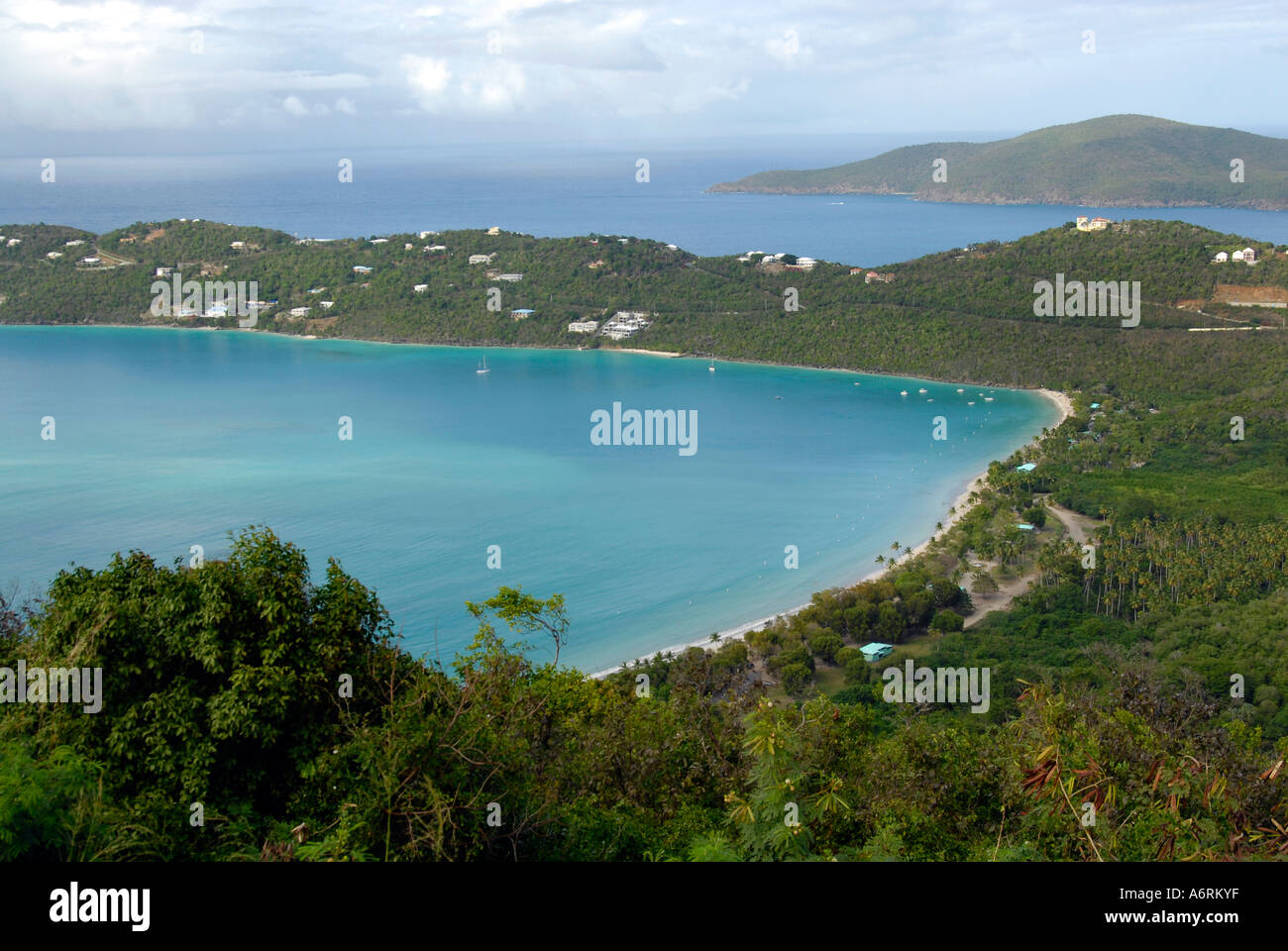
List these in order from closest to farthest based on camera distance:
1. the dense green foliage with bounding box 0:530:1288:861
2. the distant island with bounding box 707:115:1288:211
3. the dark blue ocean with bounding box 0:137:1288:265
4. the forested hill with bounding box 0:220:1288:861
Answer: the dense green foliage with bounding box 0:530:1288:861 → the forested hill with bounding box 0:220:1288:861 → the dark blue ocean with bounding box 0:137:1288:265 → the distant island with bounding box 707:115:1288:211

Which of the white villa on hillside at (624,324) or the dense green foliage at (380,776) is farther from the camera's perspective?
the white villa on hillside at (624,324)

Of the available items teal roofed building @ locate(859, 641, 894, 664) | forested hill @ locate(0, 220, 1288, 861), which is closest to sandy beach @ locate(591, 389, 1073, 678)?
forested hill @ locate(0, 220, 1288, 861)

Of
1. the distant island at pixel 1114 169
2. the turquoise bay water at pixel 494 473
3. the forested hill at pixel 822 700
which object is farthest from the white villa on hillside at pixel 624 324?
the distant island at pixel 1114 169

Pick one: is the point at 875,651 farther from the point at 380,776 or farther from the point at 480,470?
the point at 480,470

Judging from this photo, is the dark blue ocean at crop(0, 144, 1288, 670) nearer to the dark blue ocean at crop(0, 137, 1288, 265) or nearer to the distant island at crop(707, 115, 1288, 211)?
the dark blue ocean at crop(0, 137, 1288, 265)

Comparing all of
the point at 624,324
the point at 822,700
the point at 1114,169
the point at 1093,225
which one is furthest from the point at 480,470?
the point at 1114,169

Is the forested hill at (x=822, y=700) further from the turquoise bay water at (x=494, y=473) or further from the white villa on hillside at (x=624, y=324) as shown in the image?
the white villa on hillside at (x=624, y=324)

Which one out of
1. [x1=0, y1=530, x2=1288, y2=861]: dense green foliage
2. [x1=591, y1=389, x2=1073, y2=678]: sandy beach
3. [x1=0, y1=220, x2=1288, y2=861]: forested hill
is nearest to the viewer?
[x1=0, y1=530, x2=1288, y2=861]: dense green foliage
